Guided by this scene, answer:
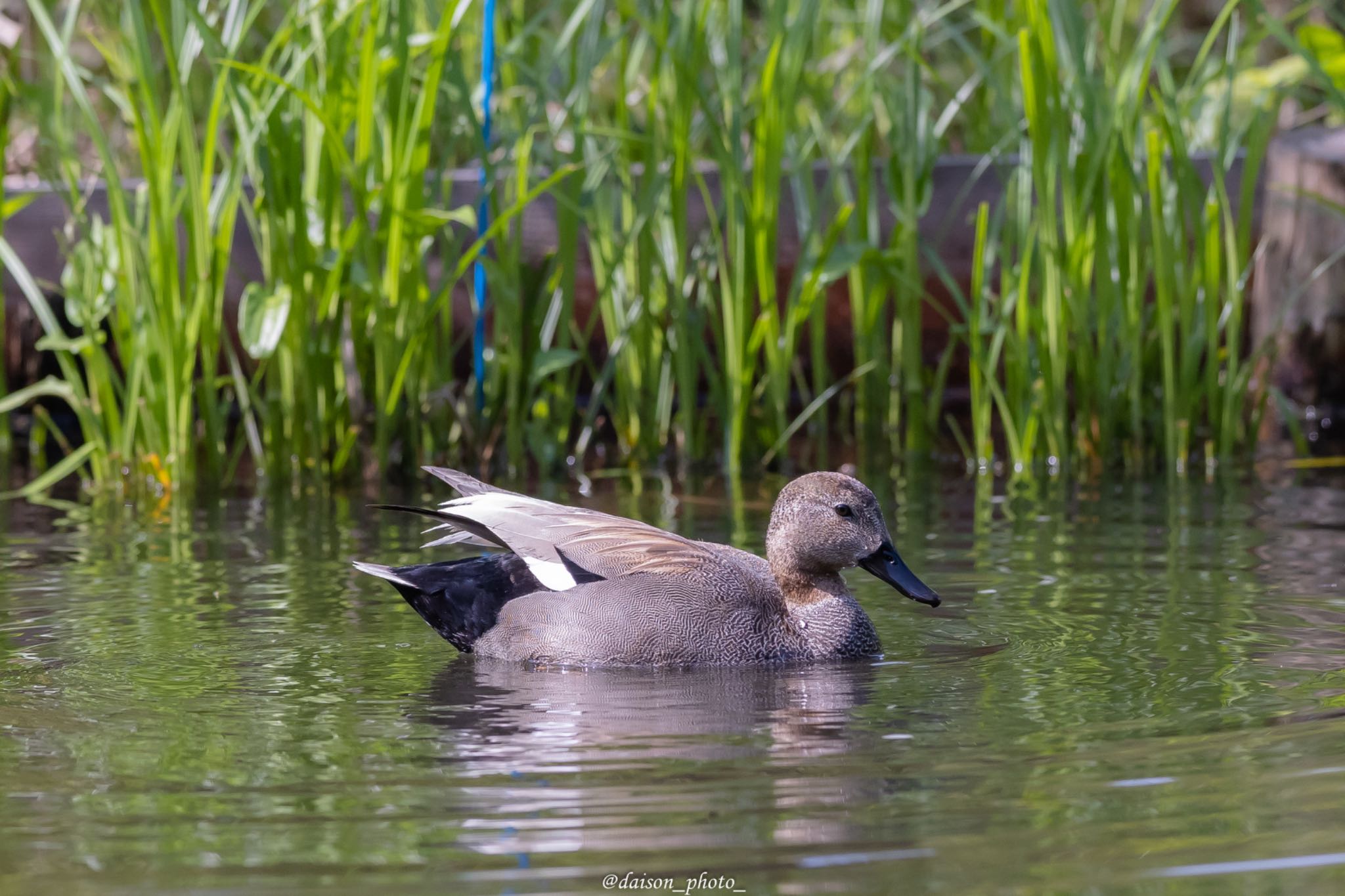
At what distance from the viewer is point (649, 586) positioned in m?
3.97

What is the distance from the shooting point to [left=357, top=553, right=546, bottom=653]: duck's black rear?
4.04 metres

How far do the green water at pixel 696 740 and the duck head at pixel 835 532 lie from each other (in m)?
0.21

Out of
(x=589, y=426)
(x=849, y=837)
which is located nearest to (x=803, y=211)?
(x=589, y=426)

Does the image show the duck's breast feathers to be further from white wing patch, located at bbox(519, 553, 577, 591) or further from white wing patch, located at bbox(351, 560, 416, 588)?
white wing patch, located at bbox(351, 560, 416, 588)

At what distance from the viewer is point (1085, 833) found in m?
2.54

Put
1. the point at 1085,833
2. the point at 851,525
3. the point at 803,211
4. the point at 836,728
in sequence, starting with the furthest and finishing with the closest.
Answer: the point at 803,211
the point at 851,525
the point at 836,728
the point at 1085,833

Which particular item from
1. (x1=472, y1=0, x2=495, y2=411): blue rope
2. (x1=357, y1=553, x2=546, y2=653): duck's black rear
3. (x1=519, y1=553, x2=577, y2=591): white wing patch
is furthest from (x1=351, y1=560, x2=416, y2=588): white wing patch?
(x1=472, y1=0, x2=495, y2=411): blue rope

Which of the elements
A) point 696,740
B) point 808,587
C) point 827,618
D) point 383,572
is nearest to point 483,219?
point 383,572

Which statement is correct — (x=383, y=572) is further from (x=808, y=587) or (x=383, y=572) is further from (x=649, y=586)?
(x=808, y=587)

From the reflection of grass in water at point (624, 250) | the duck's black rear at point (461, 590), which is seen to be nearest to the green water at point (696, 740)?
the duck's black rear at point (461, 590)

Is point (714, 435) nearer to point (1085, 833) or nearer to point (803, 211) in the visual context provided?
point (803, 211)

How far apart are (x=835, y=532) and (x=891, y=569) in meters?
0.15

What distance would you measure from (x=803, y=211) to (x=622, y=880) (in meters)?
4.44

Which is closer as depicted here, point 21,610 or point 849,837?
point 849,837
